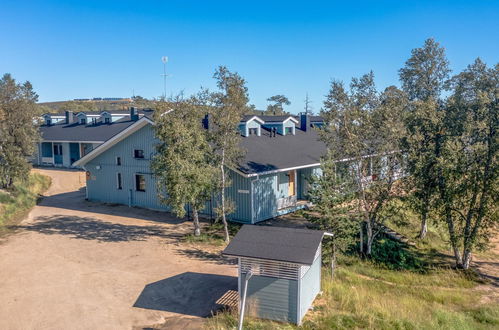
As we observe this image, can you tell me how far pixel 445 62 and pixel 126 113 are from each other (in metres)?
31.5

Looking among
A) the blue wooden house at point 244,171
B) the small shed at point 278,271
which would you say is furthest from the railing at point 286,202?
the small shed at point 278,271

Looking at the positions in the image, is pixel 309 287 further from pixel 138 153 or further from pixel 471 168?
pixel 138 153

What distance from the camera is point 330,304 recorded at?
11023mm

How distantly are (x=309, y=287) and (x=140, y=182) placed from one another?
1527 centimetres

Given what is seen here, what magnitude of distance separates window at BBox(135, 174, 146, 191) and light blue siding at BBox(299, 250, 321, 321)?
14.3 meters

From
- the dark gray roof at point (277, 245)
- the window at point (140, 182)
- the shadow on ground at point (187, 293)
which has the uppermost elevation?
the window at point (140, 182)

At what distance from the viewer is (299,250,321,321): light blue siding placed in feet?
32.1

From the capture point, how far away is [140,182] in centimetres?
2331

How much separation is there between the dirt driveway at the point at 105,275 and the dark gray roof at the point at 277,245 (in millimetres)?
2119

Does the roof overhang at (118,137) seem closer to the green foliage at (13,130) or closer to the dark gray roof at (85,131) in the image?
the green foliage at (13,130)

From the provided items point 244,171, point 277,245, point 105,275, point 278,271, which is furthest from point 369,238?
point 105,275

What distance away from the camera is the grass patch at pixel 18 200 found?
20.9 meters

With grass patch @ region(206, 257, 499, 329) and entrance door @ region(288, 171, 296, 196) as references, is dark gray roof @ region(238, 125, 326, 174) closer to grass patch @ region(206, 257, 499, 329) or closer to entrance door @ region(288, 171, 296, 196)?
entrance door @ region(288, 171, 296, 196)

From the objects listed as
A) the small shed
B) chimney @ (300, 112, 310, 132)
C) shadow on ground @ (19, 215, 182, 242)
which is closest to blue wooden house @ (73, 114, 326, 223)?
shadow on ground @ (19, 215, 182, 242)
